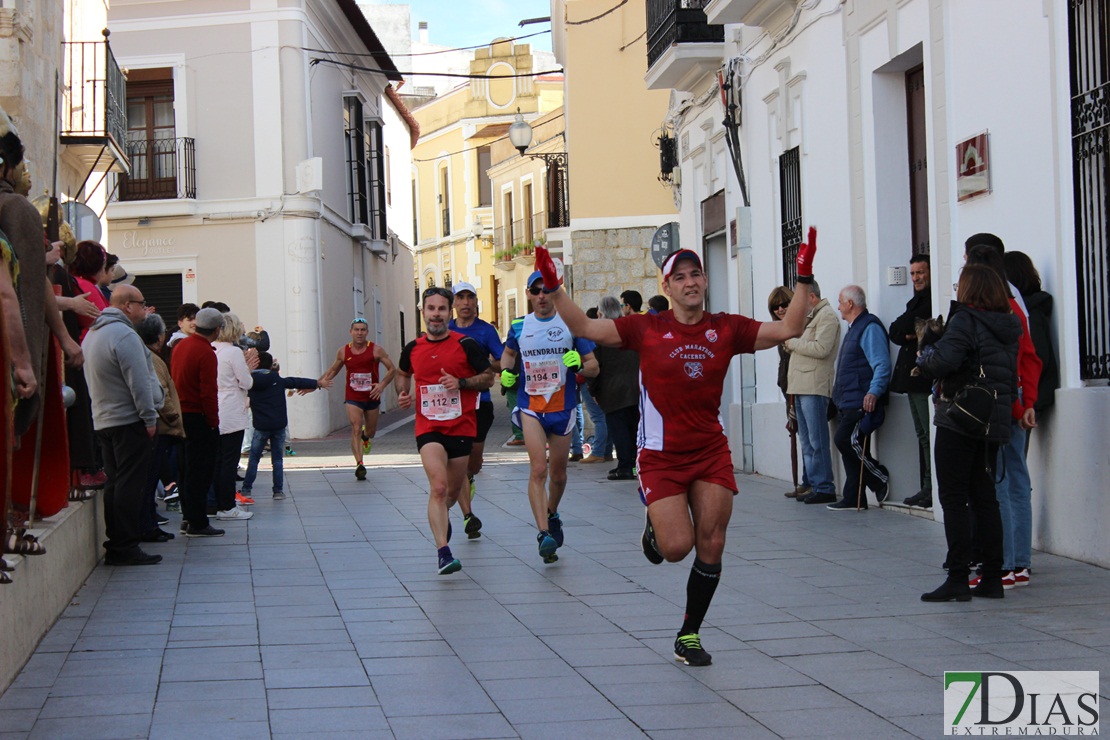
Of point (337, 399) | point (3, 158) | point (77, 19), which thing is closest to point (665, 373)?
point (3, 158)

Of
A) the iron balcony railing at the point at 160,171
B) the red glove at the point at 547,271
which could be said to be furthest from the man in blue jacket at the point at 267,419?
the iron balcony railing at the point at 160,171

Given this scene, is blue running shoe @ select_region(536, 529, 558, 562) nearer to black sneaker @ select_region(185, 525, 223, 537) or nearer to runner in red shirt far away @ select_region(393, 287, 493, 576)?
runner in red shirt far away @ select_region(393, 287, 493, 576)

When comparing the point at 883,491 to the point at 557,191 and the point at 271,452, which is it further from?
the point at 557,191

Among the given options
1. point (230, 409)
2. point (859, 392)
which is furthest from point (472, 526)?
point (859, 392)

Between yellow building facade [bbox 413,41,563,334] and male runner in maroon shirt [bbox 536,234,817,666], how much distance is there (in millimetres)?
44112

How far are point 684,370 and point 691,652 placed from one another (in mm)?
1263

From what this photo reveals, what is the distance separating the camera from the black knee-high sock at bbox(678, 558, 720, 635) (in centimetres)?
634

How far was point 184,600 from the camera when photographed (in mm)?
8289

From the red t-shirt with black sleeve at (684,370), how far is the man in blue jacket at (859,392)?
17.7 ft

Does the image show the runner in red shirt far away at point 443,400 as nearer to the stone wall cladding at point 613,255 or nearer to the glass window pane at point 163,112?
the glass window pane at point 163,112

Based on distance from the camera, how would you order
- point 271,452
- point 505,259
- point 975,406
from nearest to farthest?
point 975,406, point 271,452, point 505,259

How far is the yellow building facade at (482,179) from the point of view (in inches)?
2103

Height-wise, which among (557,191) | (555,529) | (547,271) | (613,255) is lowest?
(555,529)

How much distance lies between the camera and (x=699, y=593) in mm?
6352
